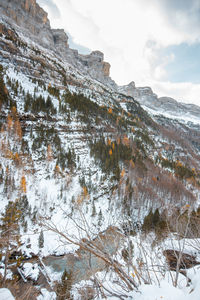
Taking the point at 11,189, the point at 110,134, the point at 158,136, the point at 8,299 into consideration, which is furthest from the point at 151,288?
the point at 158,136

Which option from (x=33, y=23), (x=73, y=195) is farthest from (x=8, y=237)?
(x=33, y=23)

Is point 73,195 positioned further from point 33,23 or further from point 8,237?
point 33,23

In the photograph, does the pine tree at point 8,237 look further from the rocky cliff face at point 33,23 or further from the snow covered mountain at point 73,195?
the rocky cliff face at point 33,23

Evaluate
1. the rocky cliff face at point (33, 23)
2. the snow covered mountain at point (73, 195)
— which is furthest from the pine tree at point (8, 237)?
the rocky cliff face at point (33, 23)

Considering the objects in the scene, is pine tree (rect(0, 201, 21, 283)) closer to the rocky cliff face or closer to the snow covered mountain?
the snow covered mountain

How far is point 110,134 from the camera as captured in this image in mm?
69500

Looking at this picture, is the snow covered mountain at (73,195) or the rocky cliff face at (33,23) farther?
the rocky cliff face at (33,23)

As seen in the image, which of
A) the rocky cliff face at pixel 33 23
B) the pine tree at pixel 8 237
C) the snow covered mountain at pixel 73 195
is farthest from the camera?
the rocky cliff face at pixel 33 23

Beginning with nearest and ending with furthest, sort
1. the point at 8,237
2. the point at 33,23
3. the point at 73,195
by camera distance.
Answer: the point at 8,237 → the point at 73,195 → the point at 33,23

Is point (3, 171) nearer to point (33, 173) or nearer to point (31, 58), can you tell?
point (33, 173)

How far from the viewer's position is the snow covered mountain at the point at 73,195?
2270 mm

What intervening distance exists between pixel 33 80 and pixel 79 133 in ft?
126

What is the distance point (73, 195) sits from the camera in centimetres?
2834

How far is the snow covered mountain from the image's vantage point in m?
2.27
